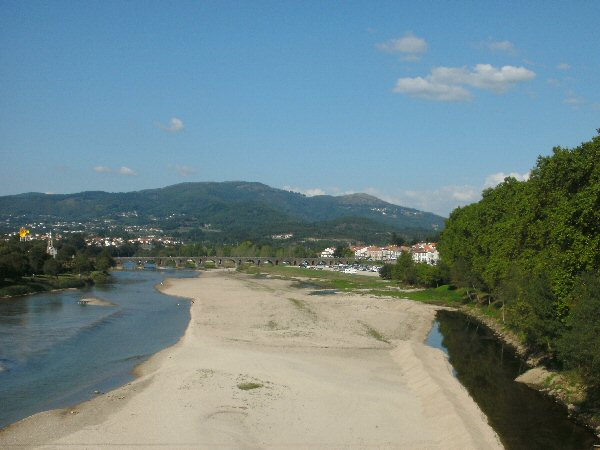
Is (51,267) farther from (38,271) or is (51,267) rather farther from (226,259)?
(226,259)

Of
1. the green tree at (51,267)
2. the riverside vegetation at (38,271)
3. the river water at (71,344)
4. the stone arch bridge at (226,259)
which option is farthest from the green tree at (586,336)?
the stone arch bridge at (226,259)

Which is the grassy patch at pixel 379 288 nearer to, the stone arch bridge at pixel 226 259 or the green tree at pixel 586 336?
the green tree at pixel 586 336

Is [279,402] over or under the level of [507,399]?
over

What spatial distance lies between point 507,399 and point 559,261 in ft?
25.9

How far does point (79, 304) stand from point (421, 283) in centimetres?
5453

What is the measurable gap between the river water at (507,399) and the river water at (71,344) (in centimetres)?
1867

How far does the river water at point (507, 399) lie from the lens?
24547mm

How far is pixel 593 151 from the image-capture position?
33406 mm

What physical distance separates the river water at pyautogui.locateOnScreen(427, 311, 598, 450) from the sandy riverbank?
42.2 inches

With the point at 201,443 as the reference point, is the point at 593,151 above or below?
above

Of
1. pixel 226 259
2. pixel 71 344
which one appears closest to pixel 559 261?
pixel 71 344

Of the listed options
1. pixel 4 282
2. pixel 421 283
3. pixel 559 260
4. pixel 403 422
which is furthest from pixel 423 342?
pixel 4 282

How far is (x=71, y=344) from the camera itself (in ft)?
143

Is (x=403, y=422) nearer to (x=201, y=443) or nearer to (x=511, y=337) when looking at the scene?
(x=201, y=443)
